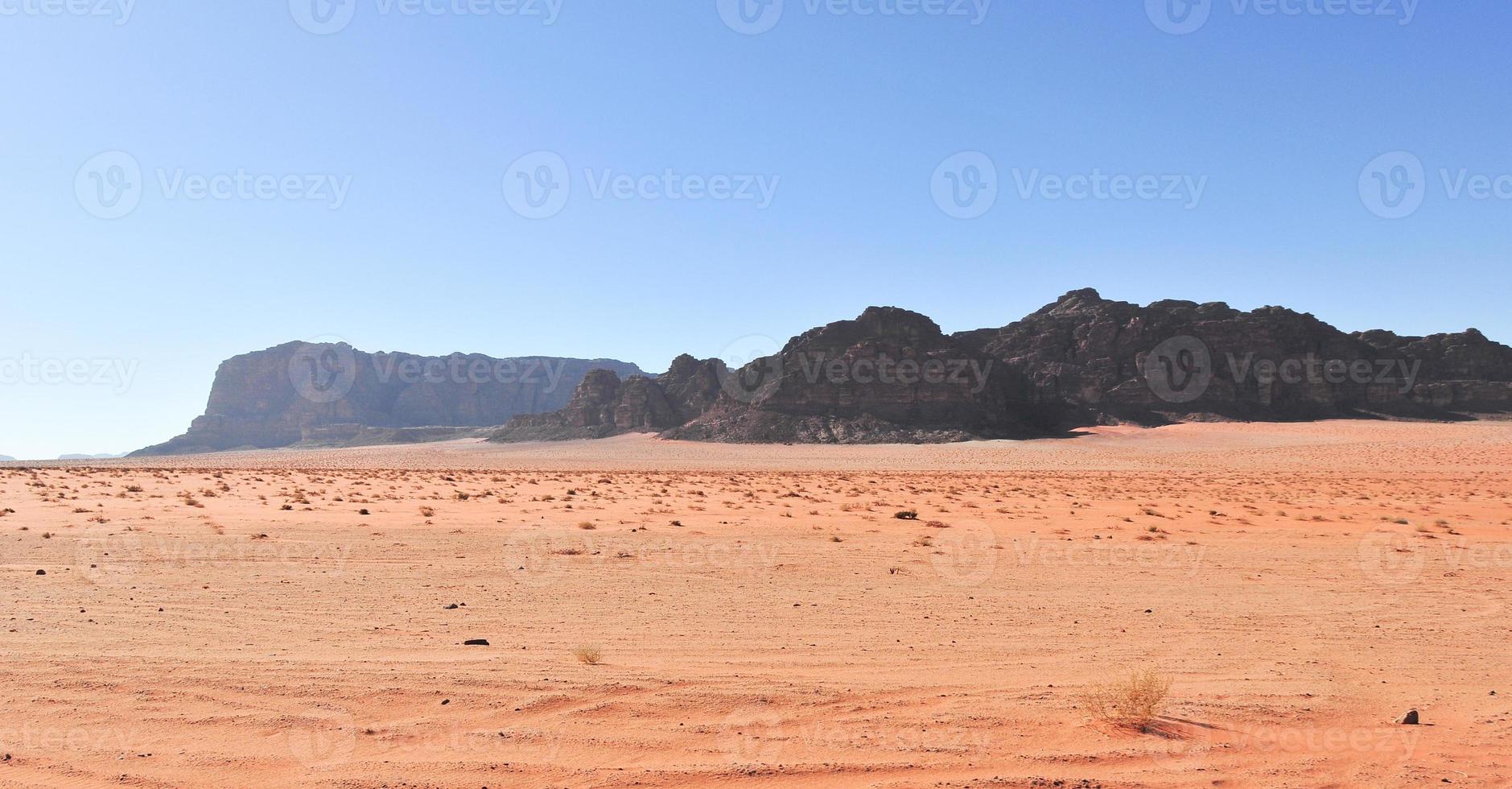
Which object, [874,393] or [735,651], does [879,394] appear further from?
[735,651]

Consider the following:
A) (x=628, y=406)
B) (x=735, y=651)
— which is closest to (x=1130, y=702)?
(x=735, y=651)

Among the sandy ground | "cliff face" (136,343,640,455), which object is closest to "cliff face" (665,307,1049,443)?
the sandy ground

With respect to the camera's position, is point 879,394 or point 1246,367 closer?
point 879,394

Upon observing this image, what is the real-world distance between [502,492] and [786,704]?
2129cm

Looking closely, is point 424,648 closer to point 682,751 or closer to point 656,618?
point 656,618

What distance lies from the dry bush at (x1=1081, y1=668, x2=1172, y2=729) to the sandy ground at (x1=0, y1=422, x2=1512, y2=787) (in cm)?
13

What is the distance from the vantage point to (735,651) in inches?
262

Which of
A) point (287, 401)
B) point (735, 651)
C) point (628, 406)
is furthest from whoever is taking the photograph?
point (287, 401)

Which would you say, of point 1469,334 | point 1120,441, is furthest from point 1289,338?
point 1120,441

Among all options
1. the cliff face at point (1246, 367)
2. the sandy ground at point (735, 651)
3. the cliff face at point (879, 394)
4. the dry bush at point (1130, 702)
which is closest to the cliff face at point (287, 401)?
the cliff face at point (879, 394)

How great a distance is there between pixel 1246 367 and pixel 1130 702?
342ft

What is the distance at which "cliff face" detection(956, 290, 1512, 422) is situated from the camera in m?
90.3

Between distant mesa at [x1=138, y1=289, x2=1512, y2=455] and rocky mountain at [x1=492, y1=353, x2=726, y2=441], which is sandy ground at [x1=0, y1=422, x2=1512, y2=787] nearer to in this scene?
distant mesa at [x1=138, y1=289, x2=1512, y2=455]

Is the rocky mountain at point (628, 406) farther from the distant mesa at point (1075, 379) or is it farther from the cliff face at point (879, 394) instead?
the cliff face at point (879, 394)
